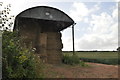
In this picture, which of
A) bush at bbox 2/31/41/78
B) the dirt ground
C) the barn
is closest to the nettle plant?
bush at bbox 2/31/41/78

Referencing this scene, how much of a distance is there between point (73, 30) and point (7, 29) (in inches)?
270

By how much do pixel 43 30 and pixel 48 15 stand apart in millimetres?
1312

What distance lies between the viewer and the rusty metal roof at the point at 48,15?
12.0 metres

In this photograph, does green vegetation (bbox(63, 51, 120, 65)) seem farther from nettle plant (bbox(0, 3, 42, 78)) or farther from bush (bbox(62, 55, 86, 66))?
nettle plant (bbox(0, 3, 42, 78))

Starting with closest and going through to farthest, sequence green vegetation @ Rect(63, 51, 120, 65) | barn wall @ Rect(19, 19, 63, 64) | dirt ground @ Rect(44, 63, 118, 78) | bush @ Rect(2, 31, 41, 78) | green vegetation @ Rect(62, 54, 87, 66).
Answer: bush @ Rect(2, 31, 41, 78) < dirt ground @ Rect(44, 63, 118, 78) < barn wall @ Rect(19, 19, 63, 64) < green vegetation @ Rect(62, 54, 87, 66) < green vegetation @ Rect(63, 51, 120, 65)

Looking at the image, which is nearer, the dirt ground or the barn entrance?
the dirt ground

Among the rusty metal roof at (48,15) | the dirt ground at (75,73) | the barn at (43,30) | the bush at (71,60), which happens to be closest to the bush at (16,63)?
the dirt ground at (75,73)

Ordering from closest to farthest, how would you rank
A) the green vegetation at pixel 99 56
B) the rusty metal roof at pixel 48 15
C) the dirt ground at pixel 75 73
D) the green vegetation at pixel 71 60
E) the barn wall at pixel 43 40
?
the dirt ground at pixel 75 73 < the barn wall at pixel 43 40 < the rusty metal roof at pixel 48 15 < the green vegetation at pixel 71 60 < the green vegetation at pixel 99 56

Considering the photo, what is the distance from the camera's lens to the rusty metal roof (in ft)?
39.4

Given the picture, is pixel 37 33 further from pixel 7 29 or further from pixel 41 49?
pixel 7 29

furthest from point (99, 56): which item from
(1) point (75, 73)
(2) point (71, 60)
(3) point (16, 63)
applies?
(3) point (16, 63)

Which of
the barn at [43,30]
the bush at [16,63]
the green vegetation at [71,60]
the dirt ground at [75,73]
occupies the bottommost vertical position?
the dirt ground at [75,73]

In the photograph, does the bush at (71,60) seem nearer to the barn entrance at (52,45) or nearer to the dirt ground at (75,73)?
the barn entrance at (52,45)

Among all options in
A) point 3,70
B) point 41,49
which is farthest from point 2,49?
point 41,49
